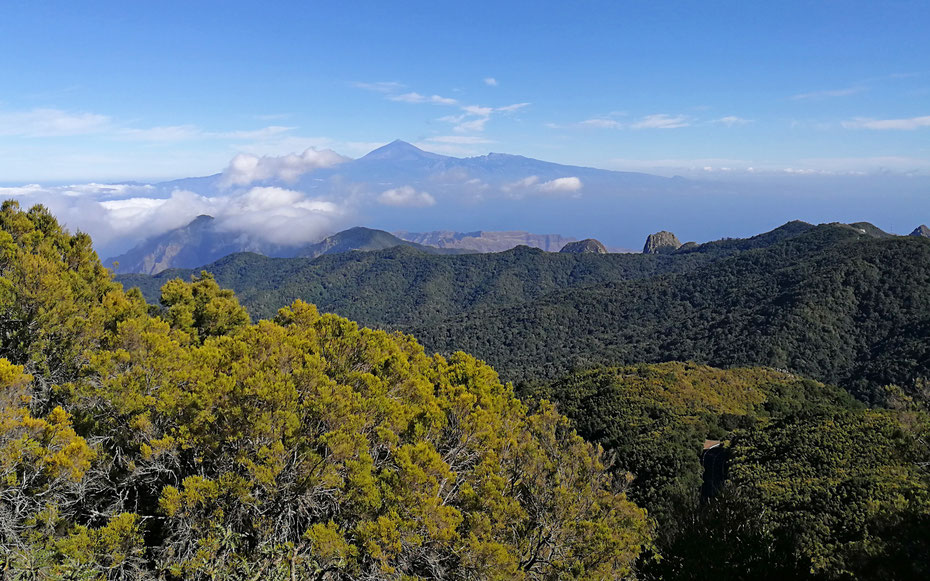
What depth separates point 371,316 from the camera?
141 meters

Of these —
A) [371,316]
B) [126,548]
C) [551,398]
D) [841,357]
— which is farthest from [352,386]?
[371,316]

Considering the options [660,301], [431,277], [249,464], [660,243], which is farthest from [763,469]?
[660,243]

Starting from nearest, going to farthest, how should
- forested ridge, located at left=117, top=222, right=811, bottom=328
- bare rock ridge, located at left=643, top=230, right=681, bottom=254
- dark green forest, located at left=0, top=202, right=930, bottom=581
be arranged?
dark green forest, located at left=0, top=202, right=930, bottom=581
forested ridge, located at left=117, top=222, right=811, bottom=328
bare rock ridge, located at left=643, top=230, right=681, bottom=254

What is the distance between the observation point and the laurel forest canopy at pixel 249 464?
812 cm

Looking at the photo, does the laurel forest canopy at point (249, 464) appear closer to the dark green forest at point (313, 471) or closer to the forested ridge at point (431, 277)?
the dark green forest at point (313, 471)

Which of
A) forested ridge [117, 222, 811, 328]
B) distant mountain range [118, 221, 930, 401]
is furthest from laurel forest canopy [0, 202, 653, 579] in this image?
forested ridge [117, 222, 811, 328]

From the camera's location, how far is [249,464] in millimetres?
8734

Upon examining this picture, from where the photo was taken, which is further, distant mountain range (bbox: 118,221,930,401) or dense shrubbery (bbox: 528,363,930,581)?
distant mountain range (bbox: 118,221,930,401)

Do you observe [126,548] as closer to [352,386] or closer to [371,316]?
[352,386]

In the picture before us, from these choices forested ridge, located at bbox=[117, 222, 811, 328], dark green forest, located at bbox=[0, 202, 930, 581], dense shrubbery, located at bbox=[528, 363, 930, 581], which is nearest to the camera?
dense shrubbery, located at bbox=[528, 363, 930, 581]

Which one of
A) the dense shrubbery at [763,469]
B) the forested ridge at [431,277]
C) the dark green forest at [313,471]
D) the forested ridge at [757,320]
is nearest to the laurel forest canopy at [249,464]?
the dark green forest at [313,471]

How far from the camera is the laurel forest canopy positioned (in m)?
8.12

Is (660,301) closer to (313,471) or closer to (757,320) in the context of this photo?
(757,320)

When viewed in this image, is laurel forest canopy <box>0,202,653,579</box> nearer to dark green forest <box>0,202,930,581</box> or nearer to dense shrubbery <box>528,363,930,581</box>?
dark green forest <box>0,202,930,581</box>
